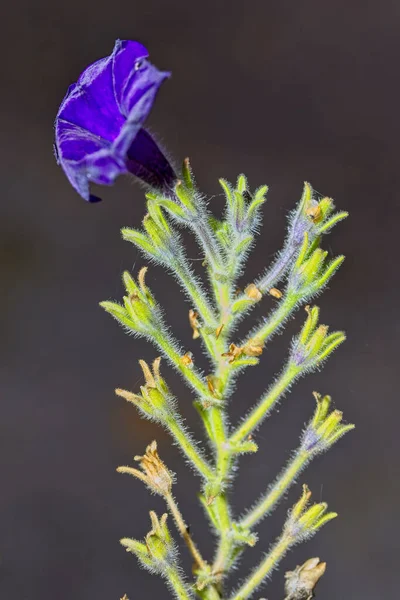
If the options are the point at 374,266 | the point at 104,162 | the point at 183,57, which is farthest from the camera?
the point at 183,57

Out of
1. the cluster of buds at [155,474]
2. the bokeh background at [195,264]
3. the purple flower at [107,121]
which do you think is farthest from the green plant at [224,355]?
the bokeh background at [195,264]

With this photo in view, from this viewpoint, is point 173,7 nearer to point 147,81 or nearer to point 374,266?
point 374,266

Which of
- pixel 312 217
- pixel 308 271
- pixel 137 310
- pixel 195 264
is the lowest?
pixel 137 310

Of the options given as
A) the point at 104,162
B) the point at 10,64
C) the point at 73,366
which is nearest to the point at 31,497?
the point at 73,366

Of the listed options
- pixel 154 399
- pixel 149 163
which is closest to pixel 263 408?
pixel 154 399

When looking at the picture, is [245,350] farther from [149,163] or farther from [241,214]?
[149,163]
